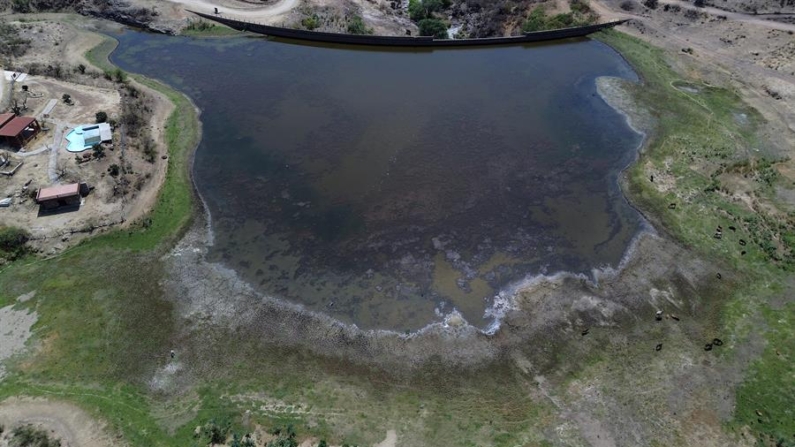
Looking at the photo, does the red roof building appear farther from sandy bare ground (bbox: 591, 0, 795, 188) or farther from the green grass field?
sandy bare ground (bbox: 591, 0, 795, 188)

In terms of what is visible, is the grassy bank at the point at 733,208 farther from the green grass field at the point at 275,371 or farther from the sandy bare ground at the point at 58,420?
the sandy bare ground at the point at 58,420

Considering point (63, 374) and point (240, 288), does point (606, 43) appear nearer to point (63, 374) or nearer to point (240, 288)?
point (240, 288)

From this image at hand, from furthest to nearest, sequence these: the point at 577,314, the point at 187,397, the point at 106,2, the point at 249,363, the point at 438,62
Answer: the point at 106,2, the point at 438,62, the point at 577,314, the point at 249,363, the point at 187,397

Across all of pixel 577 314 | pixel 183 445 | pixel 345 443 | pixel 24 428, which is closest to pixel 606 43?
pixel 577 314

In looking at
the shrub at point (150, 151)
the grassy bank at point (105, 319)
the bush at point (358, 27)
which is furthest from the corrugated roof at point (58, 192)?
the bush at point (358, 27)

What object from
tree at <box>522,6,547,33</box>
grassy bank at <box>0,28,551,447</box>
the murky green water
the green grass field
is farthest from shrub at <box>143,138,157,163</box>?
tree at <box>522,6,547,33</box>

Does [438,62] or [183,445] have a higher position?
[438,62]
